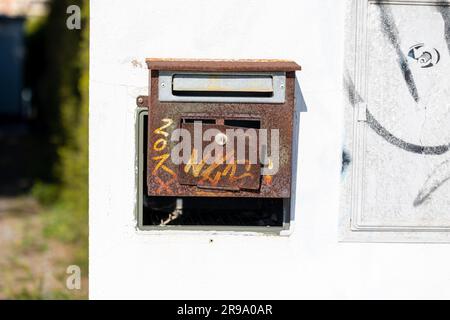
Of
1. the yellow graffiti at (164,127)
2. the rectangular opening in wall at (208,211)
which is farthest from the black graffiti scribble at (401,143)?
the yellow graffiti at (164,127)

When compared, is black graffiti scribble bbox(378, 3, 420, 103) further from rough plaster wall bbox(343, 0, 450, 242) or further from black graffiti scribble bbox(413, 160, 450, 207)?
black graffiti scribble bbox(413, 160, 450, 207)

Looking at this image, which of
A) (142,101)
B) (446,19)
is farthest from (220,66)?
(446,19)

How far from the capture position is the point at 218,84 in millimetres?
3137

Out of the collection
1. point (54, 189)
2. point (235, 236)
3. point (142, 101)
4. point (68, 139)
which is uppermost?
point (142, 101)

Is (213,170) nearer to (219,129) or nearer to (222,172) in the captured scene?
(222,172)

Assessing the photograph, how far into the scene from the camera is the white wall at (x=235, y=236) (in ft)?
10.6

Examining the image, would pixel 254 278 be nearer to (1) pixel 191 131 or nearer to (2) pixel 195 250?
(2) pixel 195 250

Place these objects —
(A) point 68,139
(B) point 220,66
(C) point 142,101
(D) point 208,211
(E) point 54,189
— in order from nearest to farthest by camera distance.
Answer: (B) point 220,66 < (C) point 142,101 < (D) point 208,211 < (A) point 68,139 < (E) point 54,189

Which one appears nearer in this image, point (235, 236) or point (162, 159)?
point (162, 159)

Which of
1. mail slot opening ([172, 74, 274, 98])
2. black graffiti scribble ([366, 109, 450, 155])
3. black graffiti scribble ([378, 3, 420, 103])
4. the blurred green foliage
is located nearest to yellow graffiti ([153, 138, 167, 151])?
mail slot opening ([172, 74, 274, 98])

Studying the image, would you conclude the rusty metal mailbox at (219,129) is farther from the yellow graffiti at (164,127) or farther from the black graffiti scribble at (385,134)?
the black graffiti scribble at (385,134)

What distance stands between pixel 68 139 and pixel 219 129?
5688mm

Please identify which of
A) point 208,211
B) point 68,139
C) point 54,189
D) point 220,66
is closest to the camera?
point 220,66
